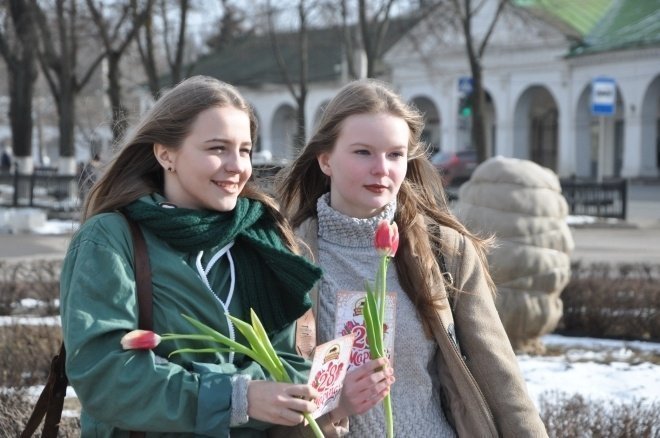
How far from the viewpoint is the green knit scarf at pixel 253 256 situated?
250 centimetres

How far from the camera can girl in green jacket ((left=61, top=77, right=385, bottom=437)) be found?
2307 mm

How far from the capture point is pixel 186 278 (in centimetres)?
247

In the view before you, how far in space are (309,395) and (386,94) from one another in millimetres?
1075

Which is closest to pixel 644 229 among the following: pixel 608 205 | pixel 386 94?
pixel 608 205

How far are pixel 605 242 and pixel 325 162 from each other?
17.1 m

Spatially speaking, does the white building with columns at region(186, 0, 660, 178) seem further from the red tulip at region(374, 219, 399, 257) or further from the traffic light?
the red tulip at region(374, 219, 399, 257)

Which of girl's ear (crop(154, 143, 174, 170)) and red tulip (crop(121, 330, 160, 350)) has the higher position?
girl's ear (crop(154, 143, 174, 170))

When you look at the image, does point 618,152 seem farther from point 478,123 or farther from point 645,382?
point 645,382

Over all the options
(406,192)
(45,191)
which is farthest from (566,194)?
(406,192)

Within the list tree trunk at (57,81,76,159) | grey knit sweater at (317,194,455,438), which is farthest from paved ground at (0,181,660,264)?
grey knit sweater at (317,194,455,438)

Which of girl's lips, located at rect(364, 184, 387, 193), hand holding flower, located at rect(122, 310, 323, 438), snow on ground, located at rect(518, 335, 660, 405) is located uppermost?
girl's lips, located at rect(364, 184, 387, 193)

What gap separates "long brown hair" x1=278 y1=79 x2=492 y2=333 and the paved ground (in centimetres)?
977

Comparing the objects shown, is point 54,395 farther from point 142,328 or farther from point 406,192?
point 406,192

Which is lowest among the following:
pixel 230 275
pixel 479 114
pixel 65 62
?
pixel 230 275
